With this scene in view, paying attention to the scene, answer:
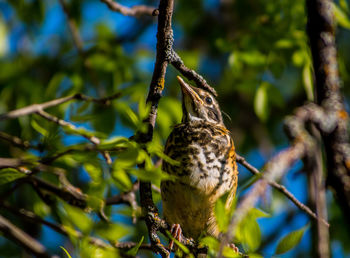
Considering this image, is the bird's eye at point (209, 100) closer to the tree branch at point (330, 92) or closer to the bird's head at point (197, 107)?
the bird's head at point (197, 107)

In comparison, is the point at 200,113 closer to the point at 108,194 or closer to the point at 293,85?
the point at 108,194

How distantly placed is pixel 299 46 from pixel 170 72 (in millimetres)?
2568

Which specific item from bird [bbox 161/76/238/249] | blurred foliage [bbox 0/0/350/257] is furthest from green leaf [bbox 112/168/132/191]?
bird [bbox 161/76/238/249]

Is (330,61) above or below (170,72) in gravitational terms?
below

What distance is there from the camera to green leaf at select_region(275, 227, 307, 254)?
1.99 metres

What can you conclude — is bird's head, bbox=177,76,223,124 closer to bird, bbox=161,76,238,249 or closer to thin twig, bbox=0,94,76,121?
bird, bbox=161,76,238,249

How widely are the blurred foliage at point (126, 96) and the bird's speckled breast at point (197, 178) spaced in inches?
4.9

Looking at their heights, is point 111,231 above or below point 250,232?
below

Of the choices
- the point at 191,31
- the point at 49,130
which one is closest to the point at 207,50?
the point at 191,31

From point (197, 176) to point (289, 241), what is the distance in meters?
1.15

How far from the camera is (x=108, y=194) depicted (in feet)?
10.7

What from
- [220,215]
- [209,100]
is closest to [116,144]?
[220,215]

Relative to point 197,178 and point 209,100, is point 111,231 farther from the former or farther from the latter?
point 209,100

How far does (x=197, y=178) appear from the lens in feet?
10.1
